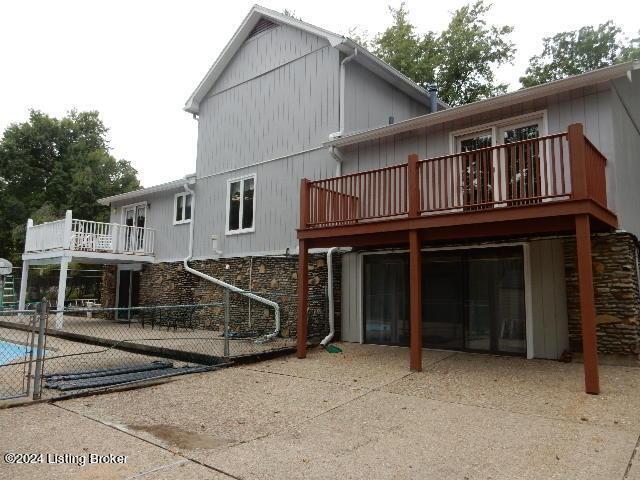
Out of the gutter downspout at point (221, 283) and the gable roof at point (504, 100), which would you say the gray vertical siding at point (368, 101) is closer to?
the gable roof at point (504, 100)

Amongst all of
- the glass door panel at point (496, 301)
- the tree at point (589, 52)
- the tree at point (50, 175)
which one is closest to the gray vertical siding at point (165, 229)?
the glass door panel at point (496, 301)

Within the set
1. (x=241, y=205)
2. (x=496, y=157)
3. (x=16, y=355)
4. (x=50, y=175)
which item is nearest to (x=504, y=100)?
(x=496, y=157)

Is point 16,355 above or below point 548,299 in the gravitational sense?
below

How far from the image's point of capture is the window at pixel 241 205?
42.1 feet

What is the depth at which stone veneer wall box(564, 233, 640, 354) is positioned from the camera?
711cm

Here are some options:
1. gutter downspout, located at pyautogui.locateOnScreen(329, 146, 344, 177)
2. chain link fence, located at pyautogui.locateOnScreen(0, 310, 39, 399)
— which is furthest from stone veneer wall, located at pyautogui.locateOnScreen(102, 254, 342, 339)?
chain link fence, located at pyautogui.locateOnScreen(0, 310, 39, 399)

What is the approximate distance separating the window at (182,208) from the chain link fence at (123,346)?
3.11 metres

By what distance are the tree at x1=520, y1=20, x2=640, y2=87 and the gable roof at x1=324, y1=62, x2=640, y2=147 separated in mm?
15935

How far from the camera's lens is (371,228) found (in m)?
8.09

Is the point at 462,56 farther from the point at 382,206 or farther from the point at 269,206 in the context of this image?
the point at 382,206

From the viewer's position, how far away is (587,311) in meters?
5.89

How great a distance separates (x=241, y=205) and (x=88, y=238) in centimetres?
531

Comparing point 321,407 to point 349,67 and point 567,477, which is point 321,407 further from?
point 349,67

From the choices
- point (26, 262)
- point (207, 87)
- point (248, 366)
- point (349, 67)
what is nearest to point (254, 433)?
point (248, 366)
